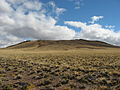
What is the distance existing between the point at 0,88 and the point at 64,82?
430 cm

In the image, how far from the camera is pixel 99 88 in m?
9.07

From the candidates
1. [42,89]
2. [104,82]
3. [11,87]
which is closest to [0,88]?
[11,87]

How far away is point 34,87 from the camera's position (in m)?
9.76

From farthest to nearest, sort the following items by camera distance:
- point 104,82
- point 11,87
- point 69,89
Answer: point 104,82 < point 11,87 < point 69,89

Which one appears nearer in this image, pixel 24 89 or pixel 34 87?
pixel 24 89

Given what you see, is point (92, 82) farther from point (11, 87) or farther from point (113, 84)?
point (11, 87)

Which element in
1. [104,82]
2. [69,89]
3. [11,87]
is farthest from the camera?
[104,82]

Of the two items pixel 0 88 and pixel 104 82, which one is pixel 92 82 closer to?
pixel 104 82

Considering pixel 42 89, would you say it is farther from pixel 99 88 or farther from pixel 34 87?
pixel 99 88

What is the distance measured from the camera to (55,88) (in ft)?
30.9

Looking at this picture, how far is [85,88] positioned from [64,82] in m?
1.86

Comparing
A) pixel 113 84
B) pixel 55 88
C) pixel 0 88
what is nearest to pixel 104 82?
pixel 113 84

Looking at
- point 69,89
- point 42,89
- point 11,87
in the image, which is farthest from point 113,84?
point 11,87

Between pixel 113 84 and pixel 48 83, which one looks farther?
pixel 48 83
